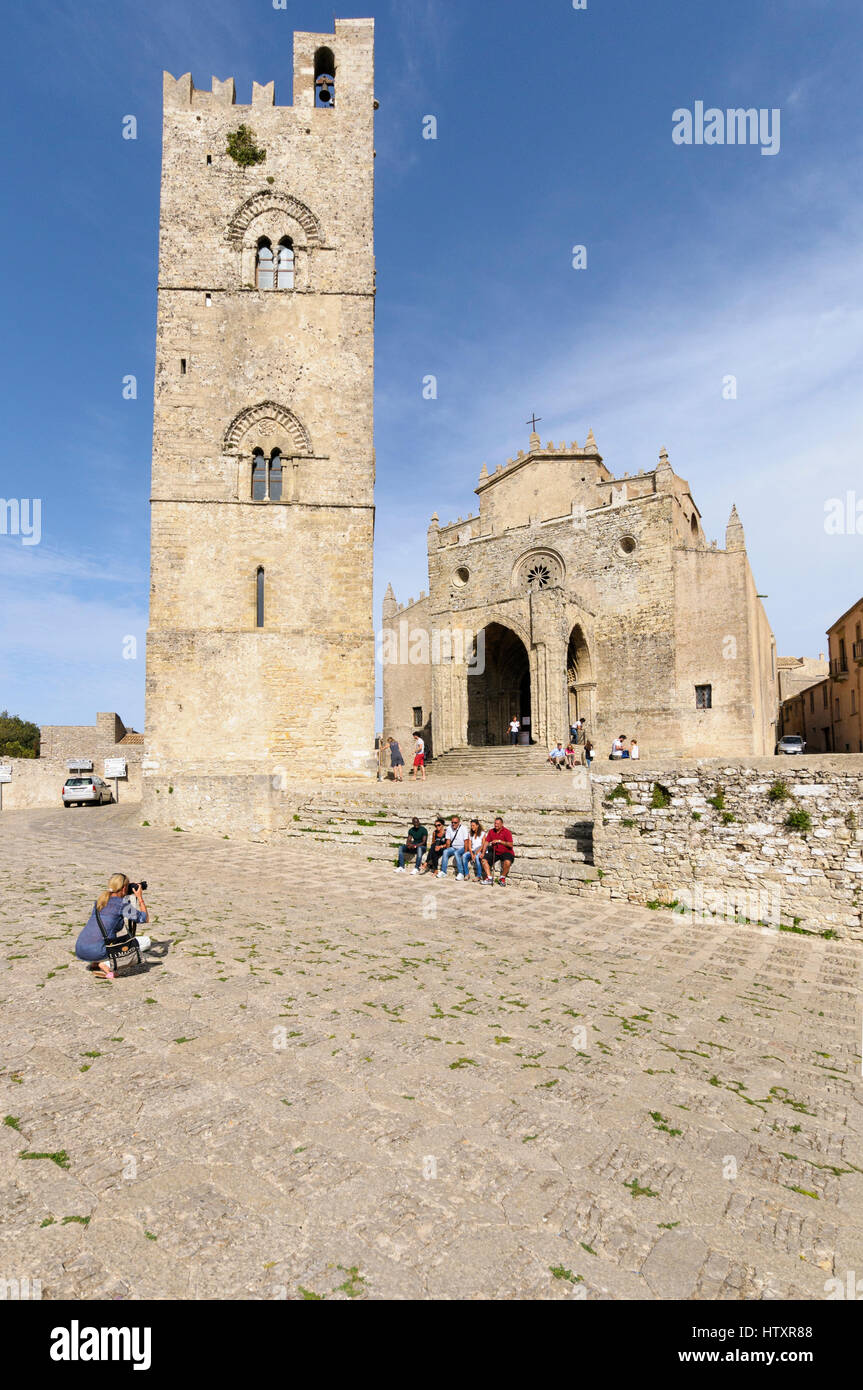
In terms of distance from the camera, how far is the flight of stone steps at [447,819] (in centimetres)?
1041

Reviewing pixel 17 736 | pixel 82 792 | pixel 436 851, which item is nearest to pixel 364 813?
pixel 436 851

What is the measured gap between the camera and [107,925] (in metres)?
5.87

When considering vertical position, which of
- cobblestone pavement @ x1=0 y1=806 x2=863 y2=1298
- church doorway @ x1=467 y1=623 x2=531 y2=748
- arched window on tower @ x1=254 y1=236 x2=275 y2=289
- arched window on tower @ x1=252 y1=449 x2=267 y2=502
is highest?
arched window on tower @ x1=254 y1=236 x2=275 y2=289

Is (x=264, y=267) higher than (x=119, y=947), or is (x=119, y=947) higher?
(x=264, y=267)

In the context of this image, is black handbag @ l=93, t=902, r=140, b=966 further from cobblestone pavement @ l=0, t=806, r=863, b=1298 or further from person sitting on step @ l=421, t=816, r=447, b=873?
person sitting on step @ l=421, t=816, r=447, b=873

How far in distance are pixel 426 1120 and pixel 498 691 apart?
27158 mm

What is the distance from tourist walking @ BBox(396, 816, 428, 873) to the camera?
1152 cm

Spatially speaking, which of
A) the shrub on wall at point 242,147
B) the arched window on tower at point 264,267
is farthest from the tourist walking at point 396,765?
the shrub on wall at point 242,147

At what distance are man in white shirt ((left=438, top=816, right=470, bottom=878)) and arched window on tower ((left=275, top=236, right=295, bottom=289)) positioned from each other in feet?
54.1

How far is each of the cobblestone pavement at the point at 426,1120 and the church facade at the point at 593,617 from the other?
62.8 ft

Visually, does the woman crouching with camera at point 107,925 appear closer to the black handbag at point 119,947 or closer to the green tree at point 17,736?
the black handbag at point 119,947

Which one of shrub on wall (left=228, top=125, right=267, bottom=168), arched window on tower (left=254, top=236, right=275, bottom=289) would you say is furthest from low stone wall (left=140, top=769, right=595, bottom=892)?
shrub on wall (left=228, top=125, right=267, bottom=168)

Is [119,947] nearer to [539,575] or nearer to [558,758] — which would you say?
[558,758]
